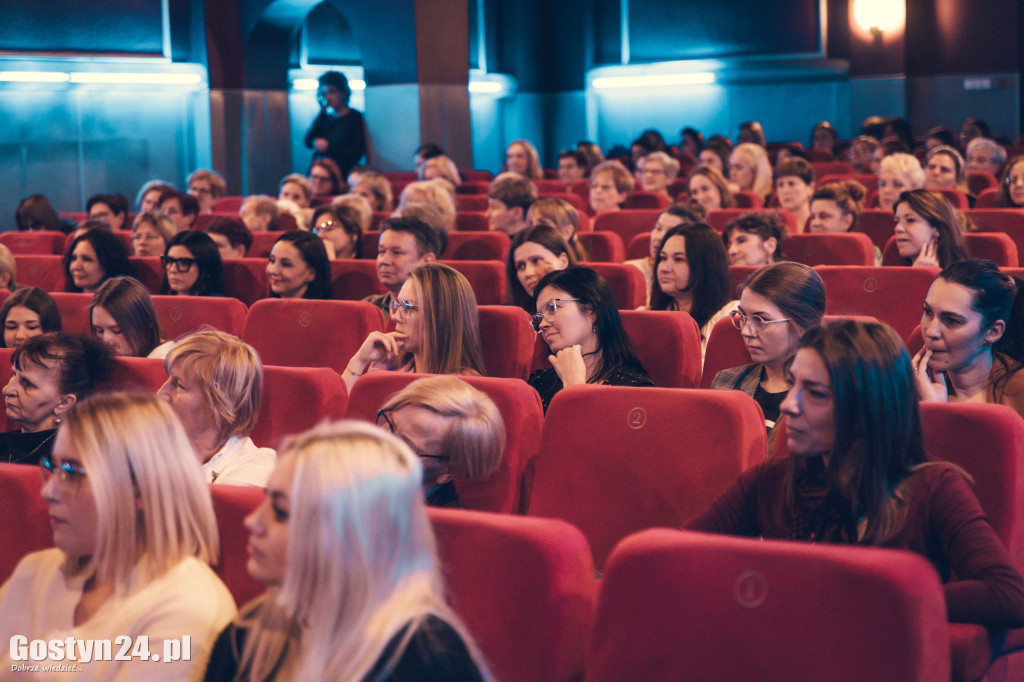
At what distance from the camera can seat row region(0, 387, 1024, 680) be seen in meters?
1.29

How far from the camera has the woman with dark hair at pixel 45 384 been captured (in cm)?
275

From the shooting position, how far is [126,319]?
3.42m

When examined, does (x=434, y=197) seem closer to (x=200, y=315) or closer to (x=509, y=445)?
(x=200, y=315)

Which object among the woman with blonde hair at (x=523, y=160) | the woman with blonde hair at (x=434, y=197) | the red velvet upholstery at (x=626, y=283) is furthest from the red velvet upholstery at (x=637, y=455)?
the woman with blonde hair at (x=523, y=160)

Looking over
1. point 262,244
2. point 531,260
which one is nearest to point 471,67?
point 262,244

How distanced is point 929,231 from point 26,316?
319 centimetres

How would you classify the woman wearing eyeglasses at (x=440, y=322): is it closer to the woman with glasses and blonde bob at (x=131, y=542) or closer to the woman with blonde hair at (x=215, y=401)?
the woman with blonde hair at (x=215, y=401)

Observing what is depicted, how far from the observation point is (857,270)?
3609mm

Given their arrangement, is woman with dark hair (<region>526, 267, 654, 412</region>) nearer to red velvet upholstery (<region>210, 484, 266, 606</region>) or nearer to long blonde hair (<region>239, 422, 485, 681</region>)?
red velvet upholstery (<region>210, 484, 266, 606</region>)

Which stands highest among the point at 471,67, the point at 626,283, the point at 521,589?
the point at 471,67

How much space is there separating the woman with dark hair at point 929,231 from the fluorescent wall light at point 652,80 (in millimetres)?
9645

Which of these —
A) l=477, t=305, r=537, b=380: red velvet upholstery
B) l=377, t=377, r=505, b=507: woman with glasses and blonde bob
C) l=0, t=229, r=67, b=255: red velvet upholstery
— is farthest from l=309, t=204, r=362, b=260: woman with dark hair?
l=377, t=377, r=505, b=507: woman with glasses and blonde bob

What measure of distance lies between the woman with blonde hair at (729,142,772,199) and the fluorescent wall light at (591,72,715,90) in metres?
6.16

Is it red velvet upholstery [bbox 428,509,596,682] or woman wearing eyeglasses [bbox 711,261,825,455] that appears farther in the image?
woman wearing eyeglasses [bbox 711,261,825,455]
